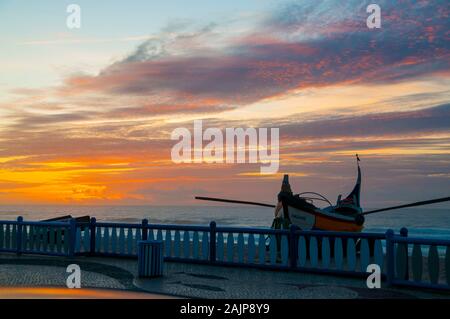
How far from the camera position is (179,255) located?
64.6ft

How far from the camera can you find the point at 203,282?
15.4 m

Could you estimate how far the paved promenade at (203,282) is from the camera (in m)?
13.7

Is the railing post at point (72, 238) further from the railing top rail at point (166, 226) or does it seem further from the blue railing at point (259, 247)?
the railing top rail at point (166, 226)

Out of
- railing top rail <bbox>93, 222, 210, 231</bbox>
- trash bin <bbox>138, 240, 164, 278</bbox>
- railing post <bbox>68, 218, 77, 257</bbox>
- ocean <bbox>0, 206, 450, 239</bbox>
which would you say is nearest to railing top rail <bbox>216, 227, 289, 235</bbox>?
railing top rail <bbox>93, 222, 210, 231</bbox>

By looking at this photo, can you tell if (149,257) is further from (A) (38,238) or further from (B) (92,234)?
(A) (38,238)

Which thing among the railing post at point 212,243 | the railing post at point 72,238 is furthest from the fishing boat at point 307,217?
the railing post at point 72,238

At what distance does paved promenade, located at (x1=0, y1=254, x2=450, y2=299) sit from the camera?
13.7 metres

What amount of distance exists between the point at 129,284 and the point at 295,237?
5155 mm

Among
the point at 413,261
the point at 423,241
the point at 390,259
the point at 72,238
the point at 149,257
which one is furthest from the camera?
the point at 72,238

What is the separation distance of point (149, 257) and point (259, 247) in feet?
11.6

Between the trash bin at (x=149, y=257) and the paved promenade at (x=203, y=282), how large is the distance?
0.32 meters

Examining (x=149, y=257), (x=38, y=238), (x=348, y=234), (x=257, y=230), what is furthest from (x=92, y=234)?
(x=348, y=234)
